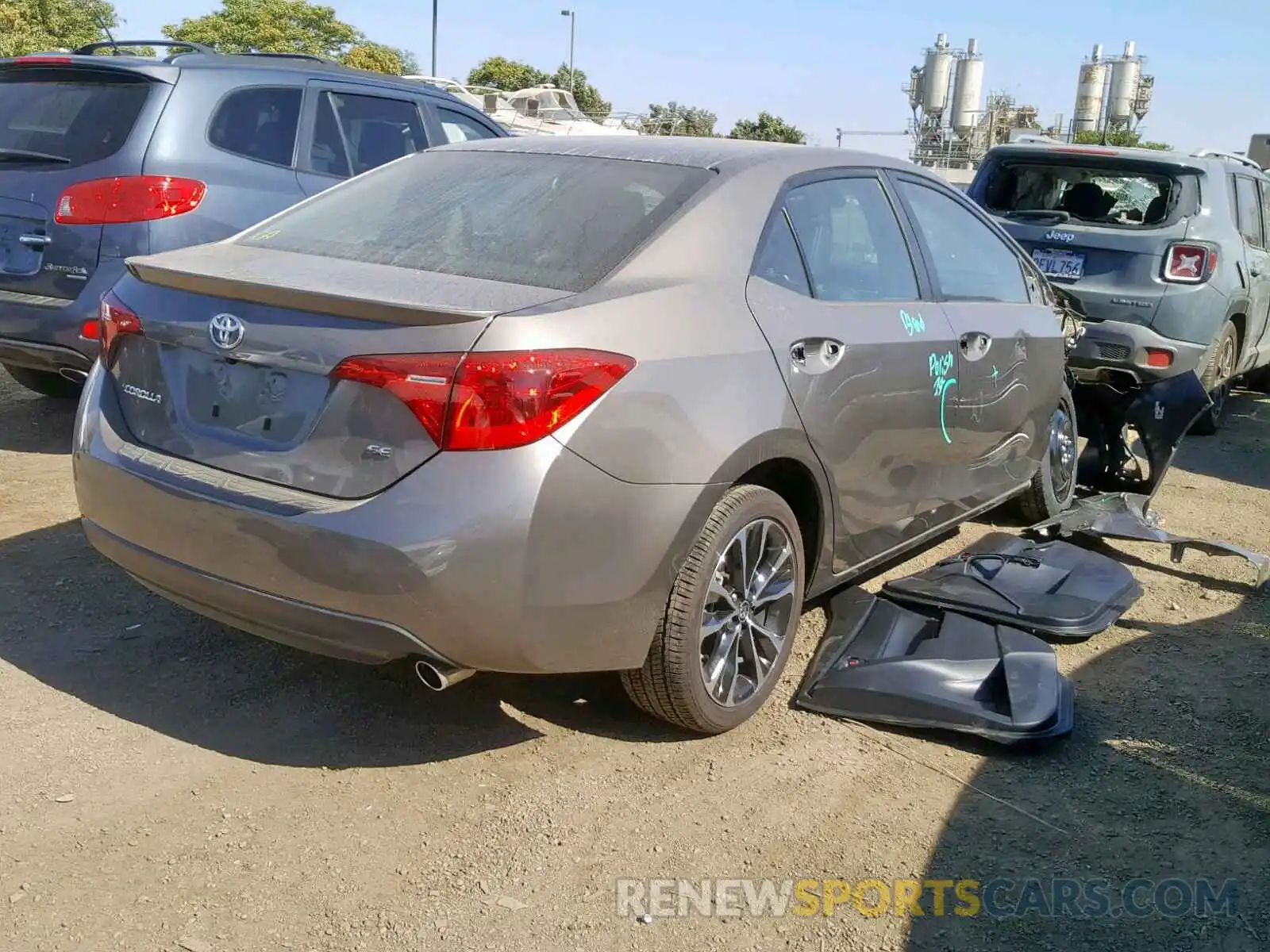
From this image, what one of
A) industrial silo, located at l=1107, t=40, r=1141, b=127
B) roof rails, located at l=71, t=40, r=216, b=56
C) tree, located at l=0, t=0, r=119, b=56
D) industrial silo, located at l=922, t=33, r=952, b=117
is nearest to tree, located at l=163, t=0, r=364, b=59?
tree, located at l=0, t=0, r=119, b=56

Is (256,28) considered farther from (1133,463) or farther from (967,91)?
(1133,463)

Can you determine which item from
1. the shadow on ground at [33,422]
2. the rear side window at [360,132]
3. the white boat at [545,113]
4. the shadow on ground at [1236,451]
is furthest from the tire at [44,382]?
the white boat at [545,113]

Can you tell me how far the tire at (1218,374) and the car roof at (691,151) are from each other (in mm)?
4654

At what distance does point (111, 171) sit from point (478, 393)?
3525 millimetres

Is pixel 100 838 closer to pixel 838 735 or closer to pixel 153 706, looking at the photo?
pixel 153 706

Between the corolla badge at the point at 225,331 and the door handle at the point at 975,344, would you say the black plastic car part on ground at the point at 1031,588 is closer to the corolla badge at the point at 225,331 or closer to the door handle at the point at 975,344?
the door handle at the point at 975,344

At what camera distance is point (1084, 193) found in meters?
7.84

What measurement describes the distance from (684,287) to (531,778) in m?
1.37

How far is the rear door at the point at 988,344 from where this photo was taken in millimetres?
4367

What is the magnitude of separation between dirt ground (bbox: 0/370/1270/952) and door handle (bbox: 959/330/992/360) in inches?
44.3

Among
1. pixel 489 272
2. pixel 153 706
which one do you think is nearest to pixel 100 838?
pixel 153 706

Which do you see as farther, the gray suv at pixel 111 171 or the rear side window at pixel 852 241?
the gray suv at pixel 111 171

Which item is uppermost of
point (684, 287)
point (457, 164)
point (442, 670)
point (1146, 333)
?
point (457, 164)

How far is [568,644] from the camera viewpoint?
2932 mm
